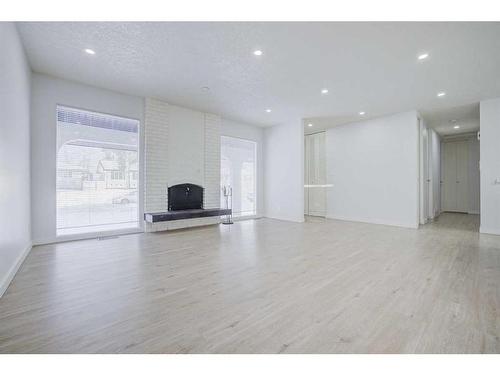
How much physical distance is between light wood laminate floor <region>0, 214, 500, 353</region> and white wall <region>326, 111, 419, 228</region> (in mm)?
2318

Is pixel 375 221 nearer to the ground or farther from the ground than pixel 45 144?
nearer to the ground

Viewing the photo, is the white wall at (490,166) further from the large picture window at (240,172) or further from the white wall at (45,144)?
the white wall at (45,144)

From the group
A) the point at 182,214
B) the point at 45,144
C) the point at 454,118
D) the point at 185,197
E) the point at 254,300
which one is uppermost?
the point at 454,118

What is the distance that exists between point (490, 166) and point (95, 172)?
26.9ft

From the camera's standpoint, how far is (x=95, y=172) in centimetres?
486

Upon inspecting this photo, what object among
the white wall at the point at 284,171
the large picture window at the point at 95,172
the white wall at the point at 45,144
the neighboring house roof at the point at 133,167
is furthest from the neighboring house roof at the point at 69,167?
the white wall at the point at 284,171

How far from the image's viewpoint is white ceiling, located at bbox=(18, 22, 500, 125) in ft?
9.67

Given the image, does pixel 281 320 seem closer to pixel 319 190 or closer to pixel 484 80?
pixel 484 80

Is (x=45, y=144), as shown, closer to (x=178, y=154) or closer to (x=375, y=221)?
(x=178, y=154)

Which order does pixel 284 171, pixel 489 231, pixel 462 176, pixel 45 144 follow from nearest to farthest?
pixel 45 144, pixel 489 231, pixel 284 171, pixel 462 176

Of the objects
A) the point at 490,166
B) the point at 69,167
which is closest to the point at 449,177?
the point at 490,166

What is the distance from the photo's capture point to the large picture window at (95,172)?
452 centimetres
